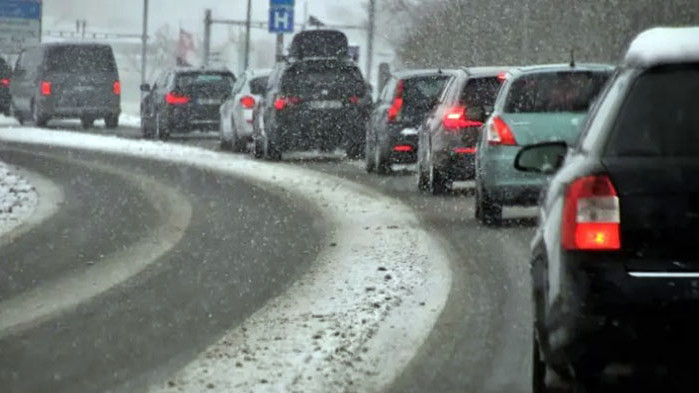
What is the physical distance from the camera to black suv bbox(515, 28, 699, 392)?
19.4 ft

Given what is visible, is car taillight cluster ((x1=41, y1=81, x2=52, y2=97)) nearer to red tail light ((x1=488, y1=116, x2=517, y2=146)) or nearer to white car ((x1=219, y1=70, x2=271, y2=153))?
white car ((x1=219, y1=70, x2=271, y2=153))

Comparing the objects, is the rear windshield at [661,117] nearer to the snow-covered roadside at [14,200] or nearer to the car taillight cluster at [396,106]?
the snow-covered roadside at [14,200]

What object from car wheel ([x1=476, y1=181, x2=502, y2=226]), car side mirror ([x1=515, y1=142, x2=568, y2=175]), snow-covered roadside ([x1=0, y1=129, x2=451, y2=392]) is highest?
car side mirror ([x1=515, y1=142, x2=568, y2=175])

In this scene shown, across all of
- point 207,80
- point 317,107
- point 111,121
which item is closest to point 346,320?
point 317,107

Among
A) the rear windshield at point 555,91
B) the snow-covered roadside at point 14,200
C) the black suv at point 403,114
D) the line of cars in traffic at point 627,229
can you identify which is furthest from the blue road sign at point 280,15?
the line of cars in traffic at point 627,229

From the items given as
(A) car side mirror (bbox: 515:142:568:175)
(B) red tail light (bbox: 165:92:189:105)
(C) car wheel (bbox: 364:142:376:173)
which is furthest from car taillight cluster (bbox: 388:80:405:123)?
(A) car side mirror (bbox: 515:142:568:175)

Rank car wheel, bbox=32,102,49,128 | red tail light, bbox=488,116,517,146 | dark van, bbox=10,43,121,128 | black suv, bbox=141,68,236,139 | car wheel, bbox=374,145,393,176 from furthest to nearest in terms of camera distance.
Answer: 1. car wheel, bbox=32,102,49,128
2. dark van, bbox=10,43,121,128
3. black suv, bbox=141,68,236,139
4. car wheel, bbox=374,145,393,176
5. red tail light, bbox=488,116,517,146

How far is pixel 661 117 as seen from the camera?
245 inches

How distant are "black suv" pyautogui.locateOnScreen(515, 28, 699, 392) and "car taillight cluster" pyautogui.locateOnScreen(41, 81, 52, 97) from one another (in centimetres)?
4060

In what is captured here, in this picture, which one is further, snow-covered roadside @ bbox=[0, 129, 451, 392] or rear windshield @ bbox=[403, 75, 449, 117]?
rear windshield @ bbox=[403, 75, 449, 117]

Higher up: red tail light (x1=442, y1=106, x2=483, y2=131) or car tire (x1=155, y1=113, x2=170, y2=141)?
red tail light (x1=442, y1=106, x2=483, y2=131)

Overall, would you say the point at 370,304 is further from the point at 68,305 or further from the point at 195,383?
the point at 195,383

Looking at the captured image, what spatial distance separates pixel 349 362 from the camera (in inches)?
342

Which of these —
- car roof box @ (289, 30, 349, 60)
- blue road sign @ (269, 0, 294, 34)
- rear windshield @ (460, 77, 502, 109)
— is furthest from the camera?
blue road sign @ (269, 0, 294, 34)
